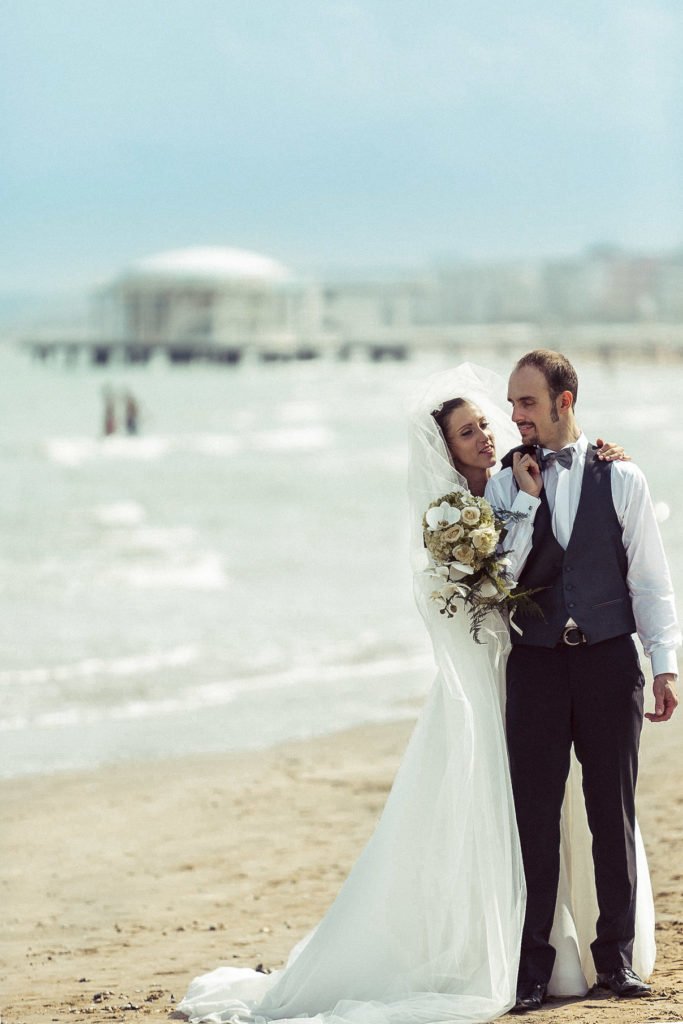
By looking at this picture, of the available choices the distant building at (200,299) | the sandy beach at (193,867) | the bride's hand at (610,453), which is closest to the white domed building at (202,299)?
the distant building at (200,299)

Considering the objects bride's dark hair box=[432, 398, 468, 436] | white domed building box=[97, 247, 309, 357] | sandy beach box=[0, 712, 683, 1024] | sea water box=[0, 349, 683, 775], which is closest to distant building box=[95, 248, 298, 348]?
white domed building box=[97, 247, 309, 357]

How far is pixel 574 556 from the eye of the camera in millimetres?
2777

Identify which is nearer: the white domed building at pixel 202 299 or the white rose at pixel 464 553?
the white rose at pixel 464 553

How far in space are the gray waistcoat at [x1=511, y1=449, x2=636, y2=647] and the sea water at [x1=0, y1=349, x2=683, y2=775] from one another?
30 centimetres

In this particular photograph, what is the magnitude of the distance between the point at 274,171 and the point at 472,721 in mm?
100041

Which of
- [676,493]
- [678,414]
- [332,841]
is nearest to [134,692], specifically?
[332,841]

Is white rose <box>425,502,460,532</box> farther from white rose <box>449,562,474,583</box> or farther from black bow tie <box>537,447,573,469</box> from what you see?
black bow tie <box>537,447,573,469</box>

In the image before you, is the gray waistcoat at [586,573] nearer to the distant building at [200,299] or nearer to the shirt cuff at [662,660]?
the shirt cuff at [662,660]

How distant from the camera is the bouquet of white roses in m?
2.74

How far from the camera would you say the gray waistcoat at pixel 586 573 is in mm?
2760

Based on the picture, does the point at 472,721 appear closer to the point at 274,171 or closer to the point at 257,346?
the point at 257,346

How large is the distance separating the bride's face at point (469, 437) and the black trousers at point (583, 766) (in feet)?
1.41

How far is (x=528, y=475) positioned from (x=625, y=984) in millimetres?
1112

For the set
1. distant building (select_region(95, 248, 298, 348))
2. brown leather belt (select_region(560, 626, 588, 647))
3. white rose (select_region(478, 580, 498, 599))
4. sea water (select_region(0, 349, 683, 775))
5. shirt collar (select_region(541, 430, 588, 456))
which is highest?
distant building (select_region(95, 248, 298, 348))
